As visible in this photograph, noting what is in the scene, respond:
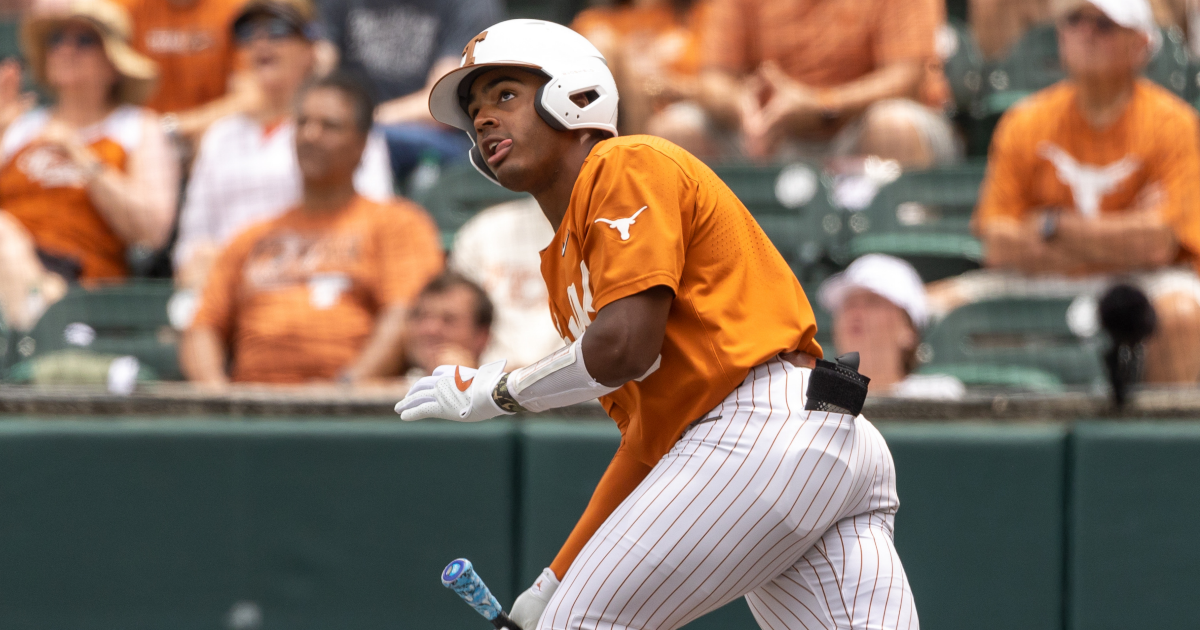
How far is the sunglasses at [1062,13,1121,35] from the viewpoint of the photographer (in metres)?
4.33

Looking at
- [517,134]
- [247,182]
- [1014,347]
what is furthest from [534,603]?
[247,182]

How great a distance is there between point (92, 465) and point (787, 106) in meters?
3.10

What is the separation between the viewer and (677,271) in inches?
78.9

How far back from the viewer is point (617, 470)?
239 cm

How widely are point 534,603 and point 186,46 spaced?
4294 millimetres

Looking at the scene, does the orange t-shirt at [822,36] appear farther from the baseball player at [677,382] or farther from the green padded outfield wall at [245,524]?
the baseball player at [677,382]

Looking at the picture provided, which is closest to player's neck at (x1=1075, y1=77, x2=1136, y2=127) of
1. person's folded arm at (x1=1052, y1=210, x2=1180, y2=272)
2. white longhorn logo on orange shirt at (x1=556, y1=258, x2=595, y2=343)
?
person's folded arm at (x1=1052, y1=210, x2=1180, y2=272)

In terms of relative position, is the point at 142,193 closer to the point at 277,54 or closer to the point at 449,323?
the point at 277,54

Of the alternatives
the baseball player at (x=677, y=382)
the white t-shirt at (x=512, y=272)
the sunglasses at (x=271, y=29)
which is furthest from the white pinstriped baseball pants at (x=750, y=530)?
the sunglasses at (x=271, y=29)

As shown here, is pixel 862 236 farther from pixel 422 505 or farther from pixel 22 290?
pixel 22 290

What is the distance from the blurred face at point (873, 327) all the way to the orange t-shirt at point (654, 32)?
2.19 meters

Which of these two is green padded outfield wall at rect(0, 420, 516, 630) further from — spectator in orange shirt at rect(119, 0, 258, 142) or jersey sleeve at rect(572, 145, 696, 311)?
spectator in orange shirt at rect(119, 0, 258, 142)

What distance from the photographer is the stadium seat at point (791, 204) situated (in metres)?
4.81

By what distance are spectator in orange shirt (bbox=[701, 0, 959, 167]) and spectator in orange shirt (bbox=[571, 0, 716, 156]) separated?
0.20 m
